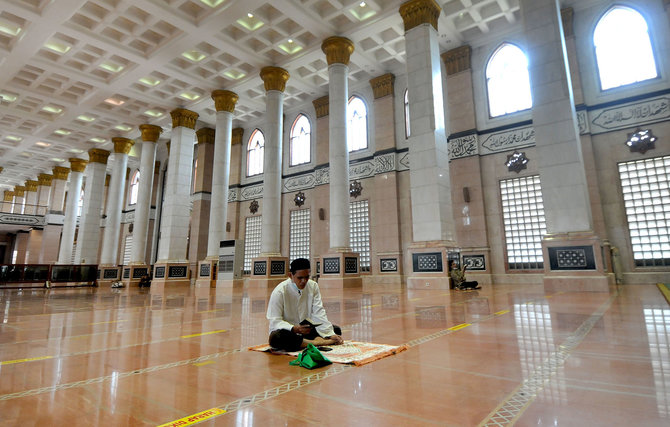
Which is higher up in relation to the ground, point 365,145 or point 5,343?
point 365,145

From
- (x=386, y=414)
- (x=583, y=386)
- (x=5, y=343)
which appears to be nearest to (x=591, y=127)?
(x=583, y=386)

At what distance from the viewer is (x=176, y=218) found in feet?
48.7

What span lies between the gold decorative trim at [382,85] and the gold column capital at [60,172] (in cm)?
2088

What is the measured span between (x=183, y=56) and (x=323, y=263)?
A: 888cm

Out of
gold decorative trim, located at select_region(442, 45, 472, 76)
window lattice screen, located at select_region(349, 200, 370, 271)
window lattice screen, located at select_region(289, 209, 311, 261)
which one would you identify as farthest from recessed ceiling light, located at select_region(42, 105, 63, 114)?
gold decorative trim, located at select_region(442, 45, 472, 76)

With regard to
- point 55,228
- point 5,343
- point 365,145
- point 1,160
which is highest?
point 1,160

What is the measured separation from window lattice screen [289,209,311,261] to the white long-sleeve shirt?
13.0 metres

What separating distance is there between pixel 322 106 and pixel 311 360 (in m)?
15.1

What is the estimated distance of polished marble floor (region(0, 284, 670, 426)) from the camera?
133 centimetres

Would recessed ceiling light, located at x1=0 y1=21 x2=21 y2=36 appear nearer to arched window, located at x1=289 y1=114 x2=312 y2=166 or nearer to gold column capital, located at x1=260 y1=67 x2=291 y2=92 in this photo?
gold column capital, located at x1=260 y1=67 x2=291 y2=92

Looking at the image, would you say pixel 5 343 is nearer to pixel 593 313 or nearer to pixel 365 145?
pixel 593 313

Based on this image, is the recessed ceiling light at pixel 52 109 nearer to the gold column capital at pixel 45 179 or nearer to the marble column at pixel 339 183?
the gold column capital at pixel 45 179

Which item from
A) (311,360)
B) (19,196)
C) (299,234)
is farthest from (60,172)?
(311,360)

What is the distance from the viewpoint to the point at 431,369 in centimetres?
191
